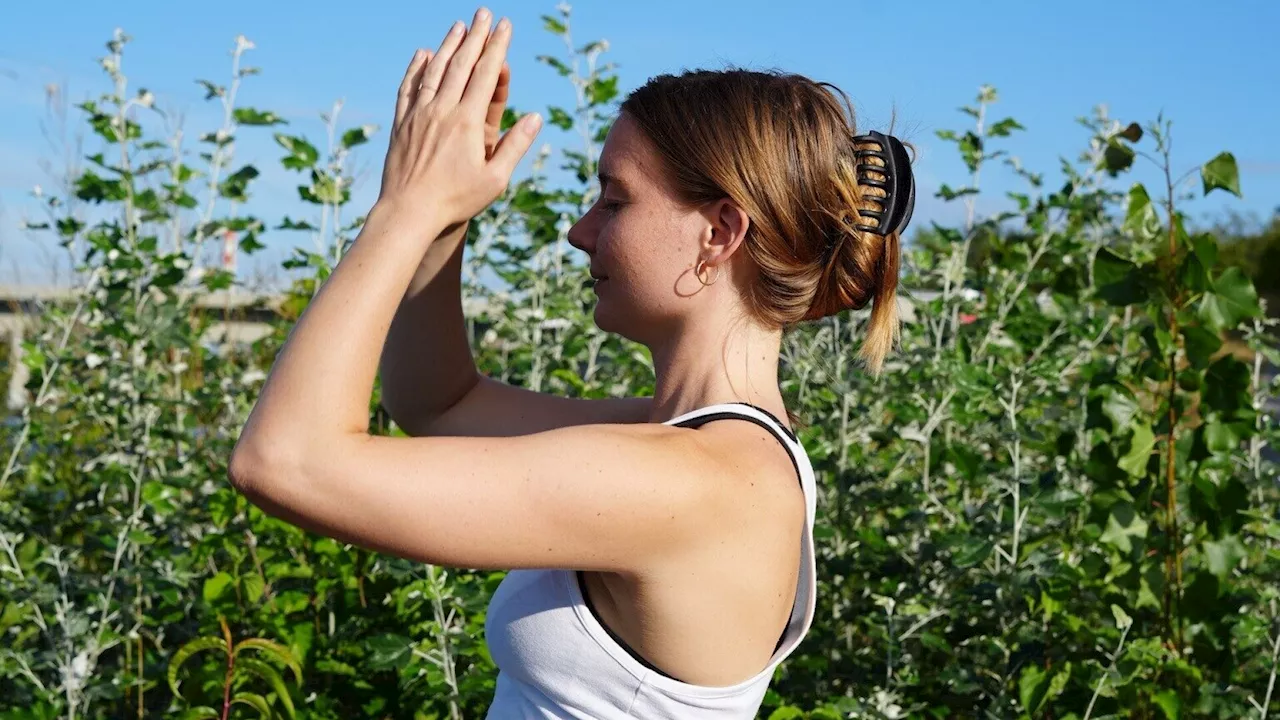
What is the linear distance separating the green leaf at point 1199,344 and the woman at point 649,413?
1538 millimetres

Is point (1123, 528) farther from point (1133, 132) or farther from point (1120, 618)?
point (1133, 132)

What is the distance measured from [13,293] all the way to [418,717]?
385 cm

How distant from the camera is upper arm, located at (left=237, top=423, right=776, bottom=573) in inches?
52.8

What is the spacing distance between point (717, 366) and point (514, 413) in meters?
0.46

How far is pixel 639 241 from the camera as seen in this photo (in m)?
1.71

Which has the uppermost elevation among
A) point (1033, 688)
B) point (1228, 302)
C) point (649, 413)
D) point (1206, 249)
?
point (1206, 249)

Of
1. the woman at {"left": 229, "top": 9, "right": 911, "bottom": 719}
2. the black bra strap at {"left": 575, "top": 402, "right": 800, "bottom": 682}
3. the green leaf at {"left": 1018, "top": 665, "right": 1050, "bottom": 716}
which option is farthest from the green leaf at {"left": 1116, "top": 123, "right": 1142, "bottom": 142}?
the black bra strap at {"left": 575, "top": 402, "right": 800, "bottom": 682}

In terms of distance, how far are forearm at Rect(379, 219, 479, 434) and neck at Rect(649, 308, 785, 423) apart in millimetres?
354

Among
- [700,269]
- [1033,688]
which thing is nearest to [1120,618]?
[1033,688]

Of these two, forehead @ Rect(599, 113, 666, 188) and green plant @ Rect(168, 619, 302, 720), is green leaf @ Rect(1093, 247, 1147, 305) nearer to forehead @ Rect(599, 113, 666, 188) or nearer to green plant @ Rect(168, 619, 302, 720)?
forehead @ Rect(599, 113, 666, 188)

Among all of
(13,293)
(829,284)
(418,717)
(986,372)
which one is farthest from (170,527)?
(13,293)

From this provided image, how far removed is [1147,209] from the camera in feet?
10.8

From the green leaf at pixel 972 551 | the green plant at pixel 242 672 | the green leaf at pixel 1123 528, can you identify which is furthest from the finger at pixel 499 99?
the green leaf at pixel 1123 528

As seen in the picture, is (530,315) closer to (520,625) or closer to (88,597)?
(88,597)
